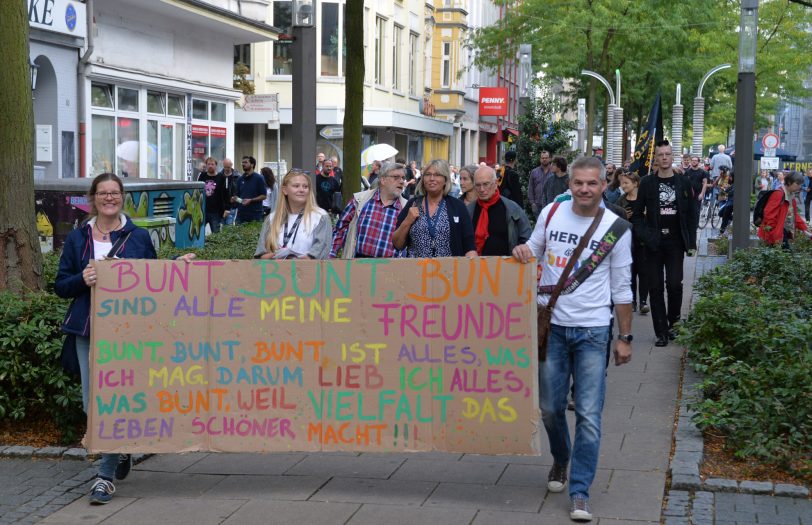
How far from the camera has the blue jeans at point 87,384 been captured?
6449mm

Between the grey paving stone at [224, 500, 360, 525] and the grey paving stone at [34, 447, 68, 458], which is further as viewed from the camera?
the grey paving stone at [34, 447, 68, 458]

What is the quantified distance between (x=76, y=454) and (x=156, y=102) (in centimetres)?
1975

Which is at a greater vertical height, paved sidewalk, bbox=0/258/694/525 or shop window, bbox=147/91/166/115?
shop window, bbox=147/91/166/115

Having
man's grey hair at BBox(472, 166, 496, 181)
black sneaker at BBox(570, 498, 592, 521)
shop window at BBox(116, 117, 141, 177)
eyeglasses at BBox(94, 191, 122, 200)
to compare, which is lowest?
black sneaker at BBox(570, 498, 592, 521)

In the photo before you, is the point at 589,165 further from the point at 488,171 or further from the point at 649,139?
the point at 649,139

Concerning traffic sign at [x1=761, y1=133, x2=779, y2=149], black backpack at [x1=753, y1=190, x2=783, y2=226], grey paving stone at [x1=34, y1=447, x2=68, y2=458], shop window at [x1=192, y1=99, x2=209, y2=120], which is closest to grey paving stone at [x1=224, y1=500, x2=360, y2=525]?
grey paving stone at [x1=34, y1=447, x2=68, y2=458]

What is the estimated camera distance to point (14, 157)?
8.42 meters

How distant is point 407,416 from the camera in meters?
6.42

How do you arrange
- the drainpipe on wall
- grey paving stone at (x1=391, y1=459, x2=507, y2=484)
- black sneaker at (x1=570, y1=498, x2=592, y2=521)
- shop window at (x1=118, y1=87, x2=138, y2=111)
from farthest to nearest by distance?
1. shop window at (x1=118, y1=87, x2=138, y2=111)
2. the drainpipe on wall
3. grey paving stone at (x1=391, y1=459, x2=507, y2=484)
4. black sneaker at (x1=570, y1=498, x2=592, y2=521)

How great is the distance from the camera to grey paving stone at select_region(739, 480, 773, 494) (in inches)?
247

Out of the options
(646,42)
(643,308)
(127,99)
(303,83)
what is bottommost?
(643,308)

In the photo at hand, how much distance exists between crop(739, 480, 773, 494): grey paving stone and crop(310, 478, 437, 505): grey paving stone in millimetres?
1712

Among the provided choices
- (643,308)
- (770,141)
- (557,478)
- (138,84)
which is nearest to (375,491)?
(557,478)

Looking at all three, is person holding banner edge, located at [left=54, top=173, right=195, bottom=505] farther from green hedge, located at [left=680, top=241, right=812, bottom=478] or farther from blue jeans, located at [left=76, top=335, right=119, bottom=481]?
green hedge, located at [left=680, top=241, right=812, bottom=478]
